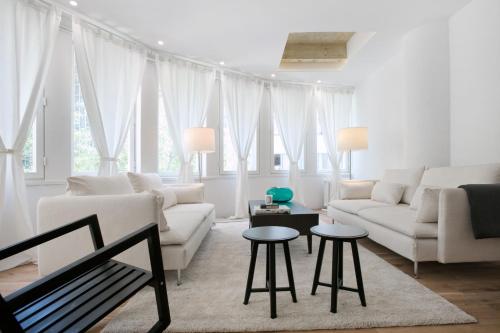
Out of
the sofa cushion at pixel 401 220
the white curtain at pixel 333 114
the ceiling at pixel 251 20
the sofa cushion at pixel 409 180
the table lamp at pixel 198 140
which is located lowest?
the sofa cushion at pixel 401 220

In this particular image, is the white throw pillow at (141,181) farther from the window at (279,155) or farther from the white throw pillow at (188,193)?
the window at (279,155)

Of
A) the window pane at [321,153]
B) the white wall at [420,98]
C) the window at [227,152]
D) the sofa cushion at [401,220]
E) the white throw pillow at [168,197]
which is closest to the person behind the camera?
the sofa cushion at [401,220]

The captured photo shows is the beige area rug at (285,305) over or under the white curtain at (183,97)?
under

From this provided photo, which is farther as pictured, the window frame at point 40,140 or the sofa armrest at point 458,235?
the window frame at point 40,140

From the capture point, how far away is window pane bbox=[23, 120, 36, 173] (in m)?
2.86

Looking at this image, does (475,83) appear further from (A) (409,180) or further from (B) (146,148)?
(B) (146,148)

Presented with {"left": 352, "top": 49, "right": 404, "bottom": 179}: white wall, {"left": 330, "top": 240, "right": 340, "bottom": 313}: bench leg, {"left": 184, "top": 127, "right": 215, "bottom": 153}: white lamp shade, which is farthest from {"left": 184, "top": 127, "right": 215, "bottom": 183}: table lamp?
{"left": 352, "top": 49, "right": 404, "bottom": 179}: white wall

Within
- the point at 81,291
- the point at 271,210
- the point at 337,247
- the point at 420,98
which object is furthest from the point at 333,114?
the point at 81,291

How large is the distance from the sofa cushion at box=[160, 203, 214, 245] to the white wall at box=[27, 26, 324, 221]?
130 cm

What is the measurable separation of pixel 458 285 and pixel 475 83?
2.13 m

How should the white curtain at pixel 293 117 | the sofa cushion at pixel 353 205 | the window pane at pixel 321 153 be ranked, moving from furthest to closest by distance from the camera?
the window pane at pixel 321 153
the white curtain at pixel 293 117
the sofa cushion at pixel 353 205

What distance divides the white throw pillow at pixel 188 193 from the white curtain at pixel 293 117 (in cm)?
230

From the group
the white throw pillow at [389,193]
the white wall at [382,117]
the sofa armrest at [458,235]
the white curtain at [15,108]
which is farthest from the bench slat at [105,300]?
the white wall at [382,117]

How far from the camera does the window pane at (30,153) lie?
113 inches
